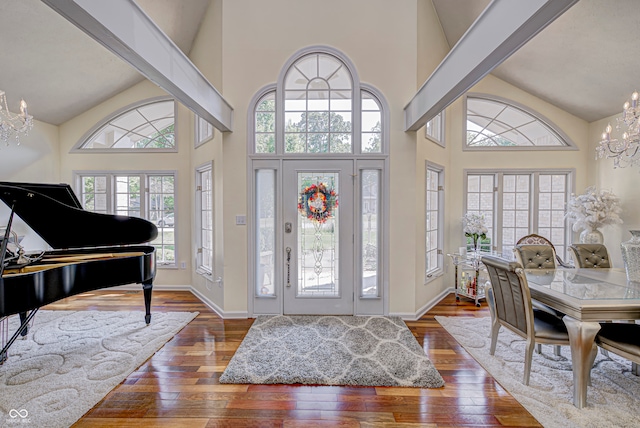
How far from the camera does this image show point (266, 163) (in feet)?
12.8

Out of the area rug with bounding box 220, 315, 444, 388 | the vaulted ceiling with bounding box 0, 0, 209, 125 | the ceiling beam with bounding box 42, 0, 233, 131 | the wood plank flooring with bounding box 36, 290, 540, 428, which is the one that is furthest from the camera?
the vaulted ceiling with bounding box 0, 0, 209, 125

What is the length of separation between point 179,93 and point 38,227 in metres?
2.26

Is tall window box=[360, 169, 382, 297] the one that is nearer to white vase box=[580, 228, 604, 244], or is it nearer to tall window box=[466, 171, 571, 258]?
tall window box=[466, 171, 571, 258]

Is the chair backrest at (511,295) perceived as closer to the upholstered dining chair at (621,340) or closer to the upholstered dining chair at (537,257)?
the upholstered dining chair at (621,340)

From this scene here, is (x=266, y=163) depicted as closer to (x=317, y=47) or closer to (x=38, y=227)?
(x=317, y=47)

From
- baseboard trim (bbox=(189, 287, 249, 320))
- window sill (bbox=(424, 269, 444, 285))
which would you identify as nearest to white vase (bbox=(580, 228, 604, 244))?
window sill (bbox=(424, 269, 444, 285))

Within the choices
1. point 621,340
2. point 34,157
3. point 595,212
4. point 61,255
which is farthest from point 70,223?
point 595,212

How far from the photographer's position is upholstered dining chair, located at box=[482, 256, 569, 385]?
2393mm

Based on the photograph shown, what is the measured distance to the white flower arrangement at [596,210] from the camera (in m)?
4.14

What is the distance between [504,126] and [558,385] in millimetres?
4097

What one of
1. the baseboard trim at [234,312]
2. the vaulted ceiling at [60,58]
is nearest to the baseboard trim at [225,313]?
the baseboard trim at [234,312]

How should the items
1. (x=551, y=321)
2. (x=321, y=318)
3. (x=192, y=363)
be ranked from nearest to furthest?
(x=551, y=321) < (x=192, y=363) < (x=321, y=318)

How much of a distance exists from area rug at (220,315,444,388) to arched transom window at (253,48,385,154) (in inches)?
88.6

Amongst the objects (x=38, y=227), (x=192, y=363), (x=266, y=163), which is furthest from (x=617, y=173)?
(x=38, y=227)
